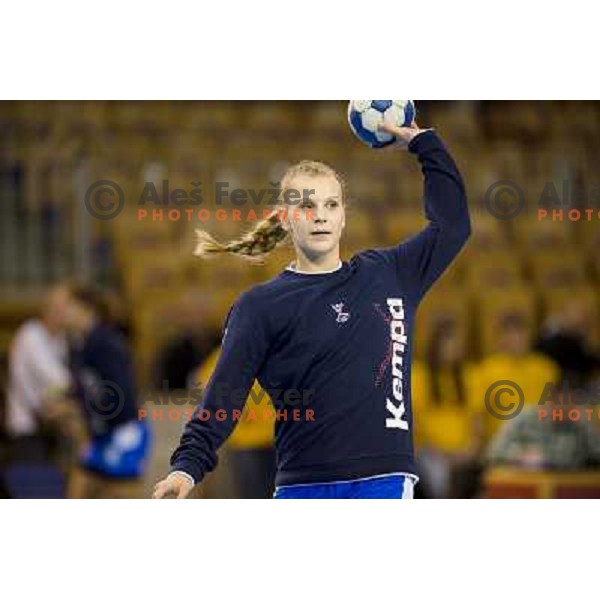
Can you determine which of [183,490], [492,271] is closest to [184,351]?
[492,271]

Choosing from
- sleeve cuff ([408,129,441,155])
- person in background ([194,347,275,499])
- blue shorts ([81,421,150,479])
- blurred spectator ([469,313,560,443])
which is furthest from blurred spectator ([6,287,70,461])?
sleeve cuff ([408,129,441,155])

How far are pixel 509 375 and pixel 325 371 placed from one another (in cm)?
466

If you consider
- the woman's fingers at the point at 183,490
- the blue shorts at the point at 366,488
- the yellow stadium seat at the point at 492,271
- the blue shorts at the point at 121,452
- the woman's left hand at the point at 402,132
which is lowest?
the blue shorts at the point at 121,452

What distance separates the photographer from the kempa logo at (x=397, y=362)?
18.5 feet

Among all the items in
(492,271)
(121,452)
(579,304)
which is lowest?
(121,452)

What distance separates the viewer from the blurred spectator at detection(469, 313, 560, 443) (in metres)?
9.93

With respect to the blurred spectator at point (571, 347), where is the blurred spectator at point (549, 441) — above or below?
below

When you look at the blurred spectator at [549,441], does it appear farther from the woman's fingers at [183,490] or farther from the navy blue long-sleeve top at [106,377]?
the woman's fingers at [183,490]

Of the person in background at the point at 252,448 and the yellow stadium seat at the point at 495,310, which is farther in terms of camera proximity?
the yellow stadium seat at the point at 495,310

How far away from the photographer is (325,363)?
5629mm

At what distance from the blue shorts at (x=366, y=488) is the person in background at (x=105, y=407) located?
11.0 ft

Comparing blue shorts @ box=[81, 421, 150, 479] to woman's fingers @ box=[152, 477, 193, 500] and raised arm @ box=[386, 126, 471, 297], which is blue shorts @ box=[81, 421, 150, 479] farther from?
woman's fingers @ box=[152, 477, 193, 500]

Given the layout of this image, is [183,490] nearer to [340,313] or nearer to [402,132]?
[340,313]

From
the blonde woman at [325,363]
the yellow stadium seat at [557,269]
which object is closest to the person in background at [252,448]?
the blonde woman at [325,363]
